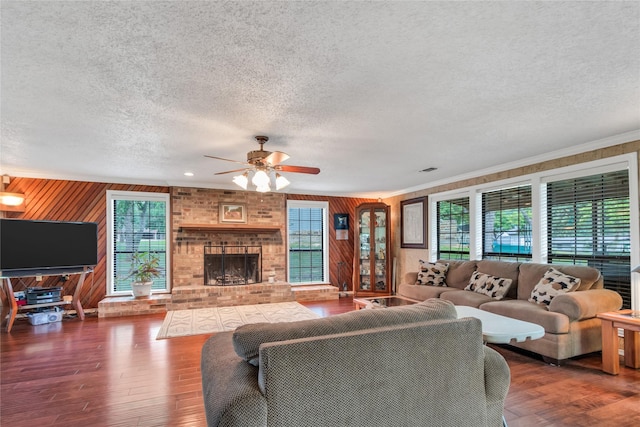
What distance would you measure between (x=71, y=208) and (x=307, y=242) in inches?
178

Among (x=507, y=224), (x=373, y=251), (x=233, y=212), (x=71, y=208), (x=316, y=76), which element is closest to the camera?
(x=316, y=76)

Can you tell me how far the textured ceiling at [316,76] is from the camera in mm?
1568

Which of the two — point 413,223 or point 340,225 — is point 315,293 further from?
point 413,223

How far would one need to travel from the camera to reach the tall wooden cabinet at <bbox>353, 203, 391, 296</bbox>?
722 cm

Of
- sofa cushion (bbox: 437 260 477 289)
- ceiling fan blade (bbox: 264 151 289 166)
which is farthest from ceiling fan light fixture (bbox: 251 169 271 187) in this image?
sofa cushion (bbox: 437 260 477 289)

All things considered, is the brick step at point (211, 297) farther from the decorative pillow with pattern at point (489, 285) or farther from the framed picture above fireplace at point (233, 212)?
the decorative pillow with pattern at point (489, 285)

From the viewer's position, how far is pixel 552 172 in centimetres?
422

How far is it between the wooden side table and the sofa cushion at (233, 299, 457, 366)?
2.34 metres

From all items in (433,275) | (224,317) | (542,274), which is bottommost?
(224,317)

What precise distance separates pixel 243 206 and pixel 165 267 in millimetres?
1894

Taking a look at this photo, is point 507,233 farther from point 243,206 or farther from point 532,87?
point 243,206

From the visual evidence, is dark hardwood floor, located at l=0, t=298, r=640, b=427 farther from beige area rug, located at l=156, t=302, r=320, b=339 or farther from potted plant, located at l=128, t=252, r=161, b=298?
potted plant, located at l=128, t=252, r=161, b=298

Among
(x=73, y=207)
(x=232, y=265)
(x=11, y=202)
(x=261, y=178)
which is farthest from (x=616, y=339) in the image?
(x=11, y=202)

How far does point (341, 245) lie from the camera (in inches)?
307
